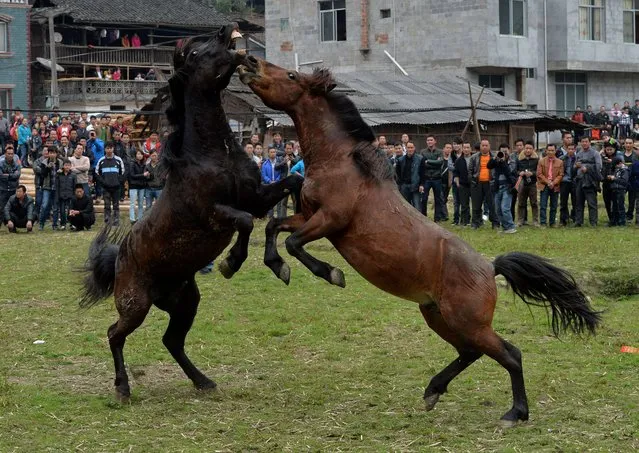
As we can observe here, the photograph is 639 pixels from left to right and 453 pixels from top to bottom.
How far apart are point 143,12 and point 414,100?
20576mm

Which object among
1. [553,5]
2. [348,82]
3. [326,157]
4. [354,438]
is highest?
[553,5]

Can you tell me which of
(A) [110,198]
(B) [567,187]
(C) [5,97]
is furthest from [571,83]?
(A) [110,198]

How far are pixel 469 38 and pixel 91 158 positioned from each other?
18.9 m

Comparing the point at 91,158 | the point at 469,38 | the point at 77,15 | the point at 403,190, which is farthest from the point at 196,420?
the point at 77,15

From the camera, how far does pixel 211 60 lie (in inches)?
281

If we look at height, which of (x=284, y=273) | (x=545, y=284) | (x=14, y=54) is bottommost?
(x=545, y=284)

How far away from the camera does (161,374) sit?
8.53 m

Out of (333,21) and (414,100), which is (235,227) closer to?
(414,100)

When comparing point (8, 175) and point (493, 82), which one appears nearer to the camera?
point (8, 175)

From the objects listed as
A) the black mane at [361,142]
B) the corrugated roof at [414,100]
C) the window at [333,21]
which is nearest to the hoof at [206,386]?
the black mane at [361,142]

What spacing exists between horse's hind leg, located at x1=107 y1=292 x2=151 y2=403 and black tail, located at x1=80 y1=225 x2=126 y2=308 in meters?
0.43

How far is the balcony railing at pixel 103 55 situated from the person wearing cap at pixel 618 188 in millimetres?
29866

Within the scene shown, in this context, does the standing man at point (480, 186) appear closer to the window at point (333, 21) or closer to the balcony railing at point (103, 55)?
the window at point (333, 21)

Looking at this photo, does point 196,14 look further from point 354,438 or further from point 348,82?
point 354,438
